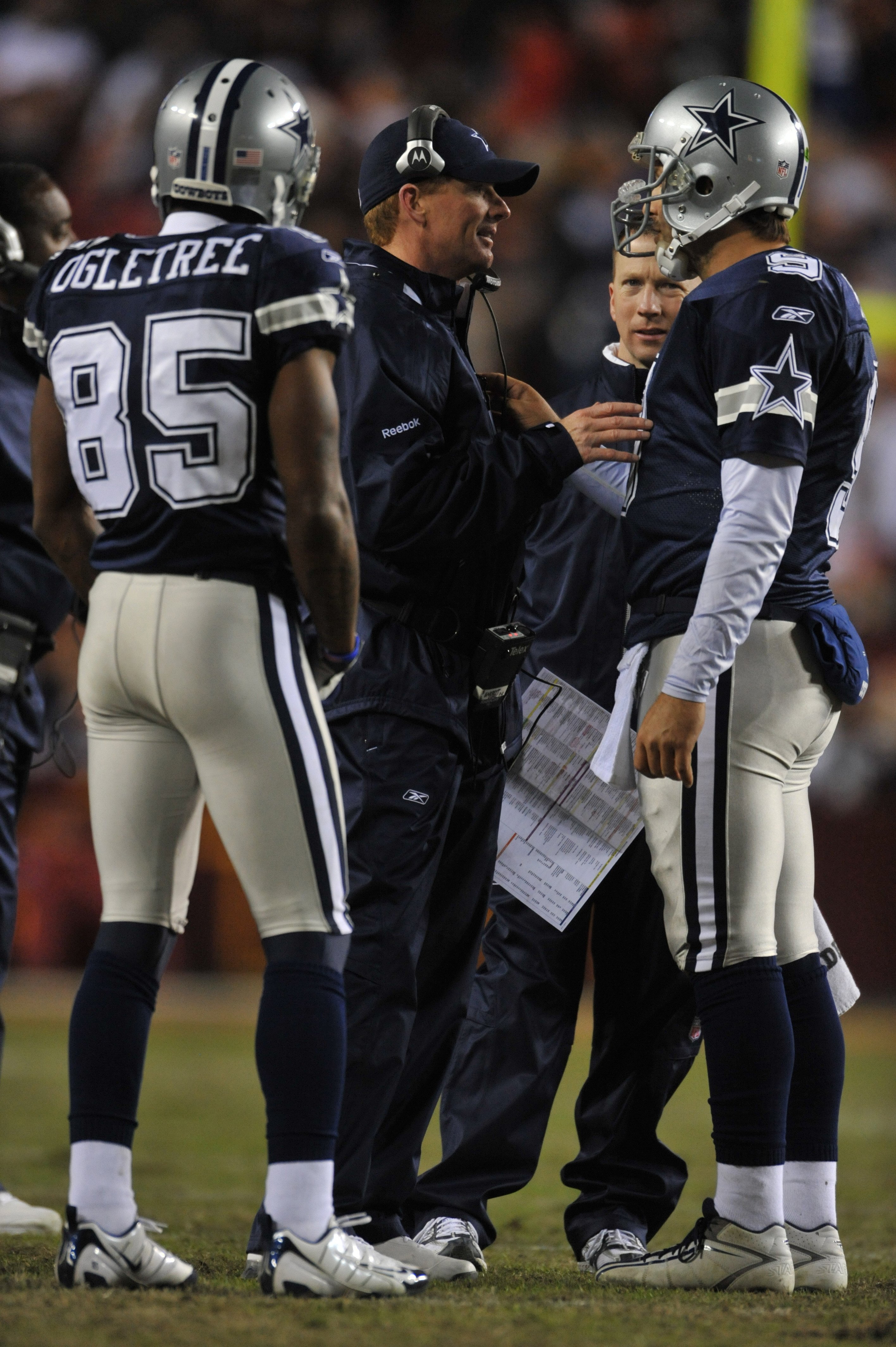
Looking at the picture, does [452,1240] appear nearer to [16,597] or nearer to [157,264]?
[16,597]

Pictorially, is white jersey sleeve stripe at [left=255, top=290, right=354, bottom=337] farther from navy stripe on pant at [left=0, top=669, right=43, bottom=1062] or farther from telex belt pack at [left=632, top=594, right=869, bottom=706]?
navy stripe on pant at [left=0, top=669, right=43, bottom=1062]

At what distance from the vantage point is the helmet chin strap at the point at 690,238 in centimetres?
270

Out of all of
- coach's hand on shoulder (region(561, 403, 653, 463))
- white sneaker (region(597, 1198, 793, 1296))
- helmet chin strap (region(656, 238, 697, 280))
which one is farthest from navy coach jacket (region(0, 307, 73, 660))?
white sneaker (region(597, 1198, 793, 1296))

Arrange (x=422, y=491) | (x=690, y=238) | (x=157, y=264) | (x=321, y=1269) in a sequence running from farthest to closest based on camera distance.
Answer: (x=690, y=238) < (x=422, y=491) < (x=157, y=264) < (x=321, y=1269)

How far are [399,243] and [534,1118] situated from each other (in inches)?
63.7

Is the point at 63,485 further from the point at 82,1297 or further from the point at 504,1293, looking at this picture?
the point at 504,1293

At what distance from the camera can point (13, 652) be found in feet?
10.9

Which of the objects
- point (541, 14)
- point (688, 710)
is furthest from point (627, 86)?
point (688, 710)

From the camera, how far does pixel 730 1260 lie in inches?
97.7

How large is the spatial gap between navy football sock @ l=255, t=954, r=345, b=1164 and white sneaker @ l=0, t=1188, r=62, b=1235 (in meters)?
1.13

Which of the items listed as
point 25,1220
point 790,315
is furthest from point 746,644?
point 25,1220

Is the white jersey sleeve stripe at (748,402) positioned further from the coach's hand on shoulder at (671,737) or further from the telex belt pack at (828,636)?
the coach's hand on shoulder at (671,737)

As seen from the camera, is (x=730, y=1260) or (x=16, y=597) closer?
(x=730, y=1260)

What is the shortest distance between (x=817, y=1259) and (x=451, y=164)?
1.92 meters
